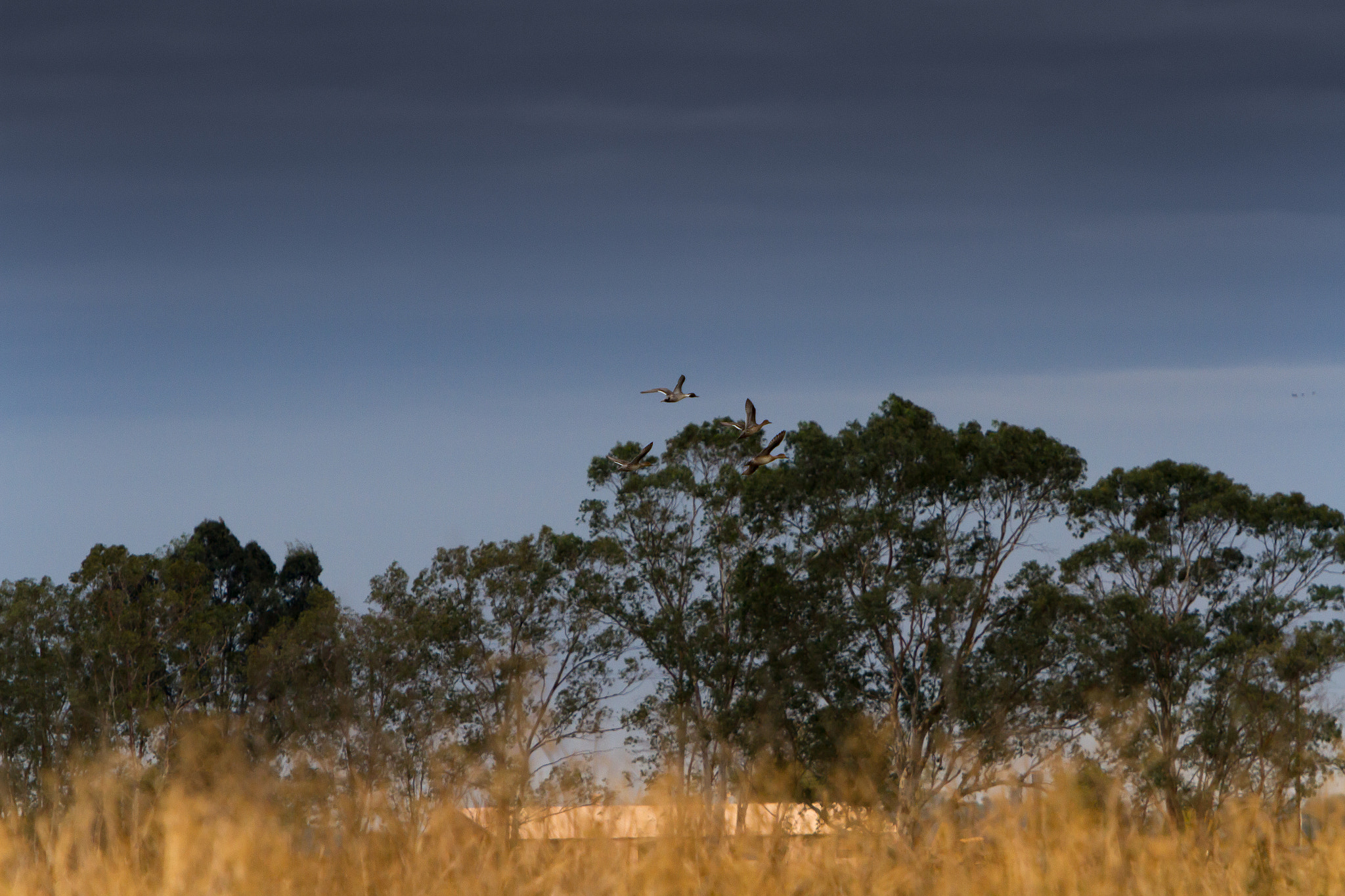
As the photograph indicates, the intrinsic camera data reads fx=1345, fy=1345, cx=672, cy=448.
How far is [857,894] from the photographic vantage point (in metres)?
5.57

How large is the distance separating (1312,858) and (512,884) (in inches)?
153

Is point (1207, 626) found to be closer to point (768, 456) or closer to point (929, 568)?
point (929, 568)

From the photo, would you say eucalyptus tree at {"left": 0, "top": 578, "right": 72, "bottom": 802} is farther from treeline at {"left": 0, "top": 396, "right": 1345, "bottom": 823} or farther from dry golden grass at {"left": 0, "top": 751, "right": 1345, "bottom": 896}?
dry golden grass at {"left": 0, "top": 751, "right": 1345, "bottom": 896}

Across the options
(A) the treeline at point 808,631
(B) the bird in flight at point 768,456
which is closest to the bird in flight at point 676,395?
(B) the bird in flight at point 768,456

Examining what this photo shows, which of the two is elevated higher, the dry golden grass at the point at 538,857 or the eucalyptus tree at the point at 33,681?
the eucalyptus tree at the point at 33,681

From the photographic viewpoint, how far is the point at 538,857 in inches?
227

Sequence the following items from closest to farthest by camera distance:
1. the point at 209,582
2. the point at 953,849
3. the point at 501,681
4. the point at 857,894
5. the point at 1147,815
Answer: the point at 857,894
the point at 953,849
the point at 1147,815
the point at 501,681
the point at 209,582

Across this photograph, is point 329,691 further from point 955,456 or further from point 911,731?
point 955,456

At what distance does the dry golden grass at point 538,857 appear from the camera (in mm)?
5348

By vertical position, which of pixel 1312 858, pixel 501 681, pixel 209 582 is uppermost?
pixel 209 582

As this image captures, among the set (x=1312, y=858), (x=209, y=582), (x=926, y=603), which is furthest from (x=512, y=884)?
(x=209, y=582)

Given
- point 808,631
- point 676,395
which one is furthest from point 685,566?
point 676,395

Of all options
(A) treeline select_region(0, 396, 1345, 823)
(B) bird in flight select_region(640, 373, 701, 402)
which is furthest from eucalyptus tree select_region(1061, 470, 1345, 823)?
(B) bird in flight select_region(640, 373, 701, 402)

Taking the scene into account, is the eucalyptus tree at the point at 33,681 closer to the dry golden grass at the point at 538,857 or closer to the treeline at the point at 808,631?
the treeline at the point at 808,631
